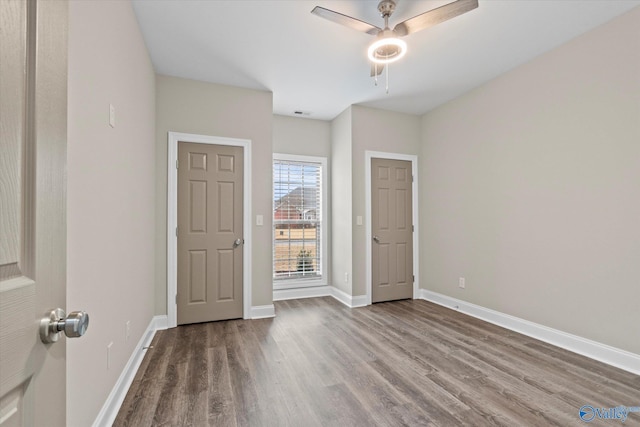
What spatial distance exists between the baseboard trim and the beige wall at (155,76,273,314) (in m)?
0.80

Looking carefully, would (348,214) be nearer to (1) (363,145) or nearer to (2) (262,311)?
(1) (363,145)

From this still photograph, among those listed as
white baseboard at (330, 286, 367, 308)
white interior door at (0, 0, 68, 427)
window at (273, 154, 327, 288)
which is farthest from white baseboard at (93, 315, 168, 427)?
white baseboard at (330, 286, 367, 308)

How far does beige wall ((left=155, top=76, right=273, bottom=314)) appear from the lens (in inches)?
131

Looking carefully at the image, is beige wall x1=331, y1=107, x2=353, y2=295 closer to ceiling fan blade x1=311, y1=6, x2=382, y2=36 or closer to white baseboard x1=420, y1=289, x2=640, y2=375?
white baseboard x1=420, y1=289, x2=640, y2=375

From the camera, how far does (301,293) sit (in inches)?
182

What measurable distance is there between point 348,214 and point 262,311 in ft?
5.75

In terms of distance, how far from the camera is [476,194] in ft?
12.2

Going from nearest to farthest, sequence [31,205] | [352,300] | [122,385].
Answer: [31,205] → [122,385] → [352,300]

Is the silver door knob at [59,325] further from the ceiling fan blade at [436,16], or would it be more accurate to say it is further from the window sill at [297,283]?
the window sill at [297,283]

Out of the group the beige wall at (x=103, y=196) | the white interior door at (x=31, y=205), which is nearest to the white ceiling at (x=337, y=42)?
the beige wall at (x=103, y=196)

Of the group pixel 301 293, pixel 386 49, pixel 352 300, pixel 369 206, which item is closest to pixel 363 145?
pixel 369 206

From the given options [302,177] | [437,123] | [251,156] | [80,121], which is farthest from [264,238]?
[437,123]

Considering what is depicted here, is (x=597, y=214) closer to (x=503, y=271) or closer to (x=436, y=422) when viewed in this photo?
(x=503, y=271)

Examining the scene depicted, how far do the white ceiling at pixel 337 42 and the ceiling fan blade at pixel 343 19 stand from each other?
19cm
